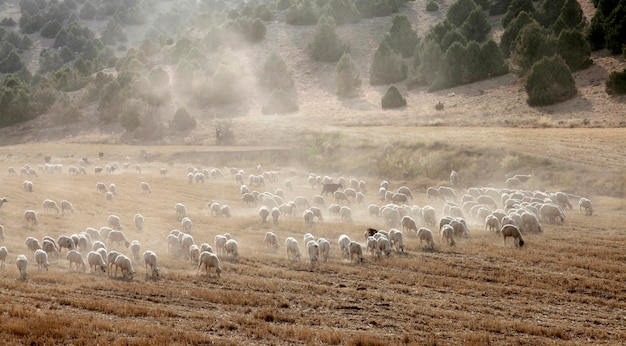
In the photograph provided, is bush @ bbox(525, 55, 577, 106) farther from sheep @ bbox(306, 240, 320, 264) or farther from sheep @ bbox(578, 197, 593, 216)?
sheep @ bbox(306, 240, 320, 264)

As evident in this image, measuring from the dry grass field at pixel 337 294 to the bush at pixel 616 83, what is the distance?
31.2 meters

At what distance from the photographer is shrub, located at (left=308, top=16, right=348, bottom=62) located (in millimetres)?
98750

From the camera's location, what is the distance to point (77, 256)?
62.3 ft

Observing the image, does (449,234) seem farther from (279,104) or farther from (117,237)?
(279,104)

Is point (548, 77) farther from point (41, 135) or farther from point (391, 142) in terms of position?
point (41, 135)

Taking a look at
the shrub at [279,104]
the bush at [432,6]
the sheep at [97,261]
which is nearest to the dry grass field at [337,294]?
the sheep at [97,261]

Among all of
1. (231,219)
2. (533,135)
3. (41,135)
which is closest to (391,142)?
(533,135)

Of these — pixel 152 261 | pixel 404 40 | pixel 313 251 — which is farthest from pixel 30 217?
pixel 404 40

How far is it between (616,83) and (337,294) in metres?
48.5

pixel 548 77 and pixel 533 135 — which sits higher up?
pixel 548 77

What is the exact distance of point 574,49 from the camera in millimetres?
61812

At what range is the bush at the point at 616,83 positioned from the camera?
171 ft

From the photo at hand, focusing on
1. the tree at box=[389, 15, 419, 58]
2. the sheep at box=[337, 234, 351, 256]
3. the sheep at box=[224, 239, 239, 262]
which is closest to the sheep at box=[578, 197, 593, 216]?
the sheep at box=[337, 234, 351, 256]

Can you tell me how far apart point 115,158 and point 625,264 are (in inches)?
2129
